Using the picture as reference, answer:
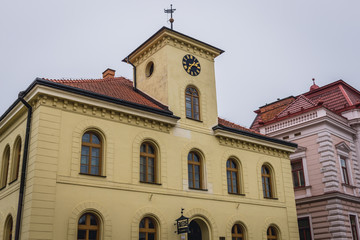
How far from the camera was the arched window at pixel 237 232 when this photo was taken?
2284 centimetres

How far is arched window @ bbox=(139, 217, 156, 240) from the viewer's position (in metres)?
19.4

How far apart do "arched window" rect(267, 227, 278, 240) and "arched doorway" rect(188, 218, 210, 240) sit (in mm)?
4464

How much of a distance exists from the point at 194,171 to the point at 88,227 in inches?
270

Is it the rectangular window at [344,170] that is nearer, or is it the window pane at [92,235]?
the window pane at [92,235]

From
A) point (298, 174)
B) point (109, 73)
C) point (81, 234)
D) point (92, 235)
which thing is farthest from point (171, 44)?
point (298, 174)

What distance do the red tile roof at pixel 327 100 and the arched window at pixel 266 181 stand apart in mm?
8010

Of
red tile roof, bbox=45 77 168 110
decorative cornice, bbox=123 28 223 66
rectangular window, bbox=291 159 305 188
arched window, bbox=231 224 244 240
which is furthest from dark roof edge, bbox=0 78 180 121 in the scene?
rectangular window, bbox=291 159 305 188

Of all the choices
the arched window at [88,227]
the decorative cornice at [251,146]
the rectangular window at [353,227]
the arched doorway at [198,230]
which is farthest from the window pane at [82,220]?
the rectangular window at [353,227]

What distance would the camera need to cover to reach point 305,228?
3036 centimetres

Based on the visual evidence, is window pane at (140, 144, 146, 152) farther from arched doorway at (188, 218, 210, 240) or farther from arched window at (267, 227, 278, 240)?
arched window at (267, 227, 278, 240)

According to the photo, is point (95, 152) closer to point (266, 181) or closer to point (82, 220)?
point (82, 220)

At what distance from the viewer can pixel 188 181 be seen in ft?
72.3

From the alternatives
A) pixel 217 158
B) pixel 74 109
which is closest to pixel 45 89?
pixel 74 109

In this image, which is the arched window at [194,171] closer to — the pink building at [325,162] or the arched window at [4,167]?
the arched window at [4,167]
